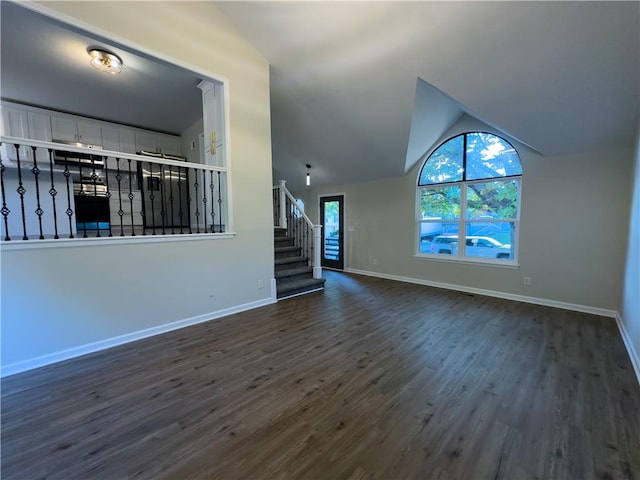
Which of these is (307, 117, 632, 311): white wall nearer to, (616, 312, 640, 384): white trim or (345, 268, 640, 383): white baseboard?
(345, 268, 640, 383): white baseboard

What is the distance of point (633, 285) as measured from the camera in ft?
9.17

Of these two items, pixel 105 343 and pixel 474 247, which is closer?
pixel 105 343

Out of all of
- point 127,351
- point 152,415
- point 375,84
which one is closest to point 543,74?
point 375,84

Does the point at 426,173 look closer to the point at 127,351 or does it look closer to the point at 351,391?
the point at 351,391

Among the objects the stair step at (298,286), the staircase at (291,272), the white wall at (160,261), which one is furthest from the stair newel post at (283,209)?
the white wall at (160,261)

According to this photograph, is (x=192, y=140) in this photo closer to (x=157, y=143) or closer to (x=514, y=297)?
(x=157, y=143)

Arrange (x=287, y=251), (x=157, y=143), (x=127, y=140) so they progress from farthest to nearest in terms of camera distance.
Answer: (x=157, y=143), (x=127, y=140), (x=287, y=251)

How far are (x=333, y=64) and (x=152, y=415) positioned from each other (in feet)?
13.7

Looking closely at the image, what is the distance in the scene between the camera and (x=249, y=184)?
12.4ft

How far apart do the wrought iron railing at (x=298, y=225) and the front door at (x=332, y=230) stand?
142 centimetres

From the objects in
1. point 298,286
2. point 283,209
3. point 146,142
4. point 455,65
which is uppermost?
point 455,65

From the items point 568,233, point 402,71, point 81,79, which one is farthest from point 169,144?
point 568,233

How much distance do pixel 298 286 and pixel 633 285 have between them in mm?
4095

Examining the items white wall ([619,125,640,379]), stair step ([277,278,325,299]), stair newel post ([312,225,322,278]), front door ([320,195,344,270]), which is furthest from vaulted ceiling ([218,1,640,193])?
stair step ([277,278,325,299])
